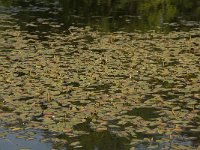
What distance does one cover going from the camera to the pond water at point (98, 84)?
6707 mm

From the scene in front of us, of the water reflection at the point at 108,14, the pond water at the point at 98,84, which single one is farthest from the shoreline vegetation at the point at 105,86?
the water reflection at the point at 108,14

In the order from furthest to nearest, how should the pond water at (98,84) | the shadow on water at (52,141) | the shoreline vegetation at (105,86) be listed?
the shoreline vegetation at (105,86), the pond water at (98,84), the shadow on water at (52,141)

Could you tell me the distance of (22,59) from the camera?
36.3 ft

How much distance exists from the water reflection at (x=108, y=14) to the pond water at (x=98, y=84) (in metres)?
0.12

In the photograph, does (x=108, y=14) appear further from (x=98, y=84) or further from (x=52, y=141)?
(x=52, y=141)

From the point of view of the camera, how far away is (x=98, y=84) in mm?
9078

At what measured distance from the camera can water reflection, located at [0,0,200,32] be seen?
16438 millimetres

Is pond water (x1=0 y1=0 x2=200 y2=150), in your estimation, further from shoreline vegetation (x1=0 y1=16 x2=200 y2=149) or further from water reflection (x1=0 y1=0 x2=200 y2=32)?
water reflection (x1=0 y1=0 x2=200 y2=32)

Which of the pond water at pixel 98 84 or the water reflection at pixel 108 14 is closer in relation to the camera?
the pond water at pixel 98 84

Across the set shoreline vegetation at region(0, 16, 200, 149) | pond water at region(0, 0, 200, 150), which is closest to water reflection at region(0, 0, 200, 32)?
pond water at region(0, 0, 200, 150)

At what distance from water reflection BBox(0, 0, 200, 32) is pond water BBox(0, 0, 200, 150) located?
0.12 metres

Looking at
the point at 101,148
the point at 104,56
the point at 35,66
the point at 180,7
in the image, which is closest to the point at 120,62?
the point at 104,56

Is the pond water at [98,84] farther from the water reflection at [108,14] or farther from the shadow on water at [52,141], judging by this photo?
the water reflection at [108,14]

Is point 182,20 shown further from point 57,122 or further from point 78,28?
point 57,122
